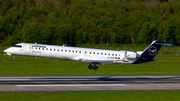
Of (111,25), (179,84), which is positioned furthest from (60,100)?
(111,25)

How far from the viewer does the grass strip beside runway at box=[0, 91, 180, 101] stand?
25.4m

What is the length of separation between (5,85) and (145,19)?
11712 cm

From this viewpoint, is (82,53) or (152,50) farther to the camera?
(152,50)

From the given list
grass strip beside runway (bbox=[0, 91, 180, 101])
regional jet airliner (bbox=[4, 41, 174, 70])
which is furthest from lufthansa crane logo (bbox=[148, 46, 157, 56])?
grass strip beside runway (bbox=[0, 91, 180, 101])

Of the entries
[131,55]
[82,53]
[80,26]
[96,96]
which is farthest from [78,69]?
[80,26]

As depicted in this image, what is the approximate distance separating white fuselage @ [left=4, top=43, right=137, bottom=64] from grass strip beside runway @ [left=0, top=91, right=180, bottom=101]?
521 inches

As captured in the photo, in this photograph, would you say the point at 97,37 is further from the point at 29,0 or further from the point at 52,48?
the point at 52,48

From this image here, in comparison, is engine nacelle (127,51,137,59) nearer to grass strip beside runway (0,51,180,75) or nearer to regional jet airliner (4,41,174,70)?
regional jet airliner (4,41,174,70)

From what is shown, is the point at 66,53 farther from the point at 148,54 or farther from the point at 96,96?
the point at 96,96

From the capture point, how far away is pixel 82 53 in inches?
1639

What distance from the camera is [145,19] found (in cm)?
14250

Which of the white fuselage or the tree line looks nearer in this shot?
the white fuselage

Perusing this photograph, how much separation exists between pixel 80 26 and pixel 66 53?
315 feet

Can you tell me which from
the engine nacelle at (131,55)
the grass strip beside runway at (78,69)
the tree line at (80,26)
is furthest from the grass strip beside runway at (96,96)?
the tree line at (80,26)
